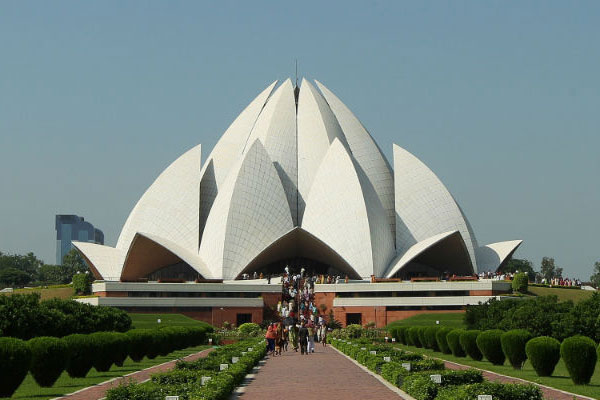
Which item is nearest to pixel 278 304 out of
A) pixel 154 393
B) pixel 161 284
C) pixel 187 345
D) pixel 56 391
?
pixel 161 284

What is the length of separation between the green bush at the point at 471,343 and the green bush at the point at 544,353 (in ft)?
16.8

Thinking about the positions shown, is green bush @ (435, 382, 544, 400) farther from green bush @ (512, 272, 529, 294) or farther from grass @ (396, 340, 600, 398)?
green bush @ (512, 272, 529, 294)

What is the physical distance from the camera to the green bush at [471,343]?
22438mm

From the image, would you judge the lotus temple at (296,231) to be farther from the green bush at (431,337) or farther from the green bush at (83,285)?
the green bush at (431,337)

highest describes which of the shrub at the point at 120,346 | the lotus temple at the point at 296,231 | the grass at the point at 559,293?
the lotus temple at the point at 296,231

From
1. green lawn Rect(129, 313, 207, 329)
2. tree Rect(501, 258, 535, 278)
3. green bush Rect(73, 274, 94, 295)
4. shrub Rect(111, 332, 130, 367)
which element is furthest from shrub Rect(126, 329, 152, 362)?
tree Rect(501, 258, 535, 278)

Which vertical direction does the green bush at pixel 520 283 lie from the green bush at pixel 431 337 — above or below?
above

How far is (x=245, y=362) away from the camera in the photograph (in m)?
18.3

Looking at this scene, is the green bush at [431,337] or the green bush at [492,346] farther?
the green bush at [431,337]

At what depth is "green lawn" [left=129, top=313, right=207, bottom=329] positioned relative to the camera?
39.5 meters

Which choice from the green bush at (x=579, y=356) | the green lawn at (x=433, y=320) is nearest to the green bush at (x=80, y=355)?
the green bush at (x=579, y=356)

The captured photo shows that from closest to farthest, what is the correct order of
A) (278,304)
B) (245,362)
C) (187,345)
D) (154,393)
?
(154,393) → (245,362) → (187,345) → (278,304)

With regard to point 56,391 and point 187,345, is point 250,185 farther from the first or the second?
point 56,391

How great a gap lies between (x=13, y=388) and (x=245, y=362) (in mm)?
5576
